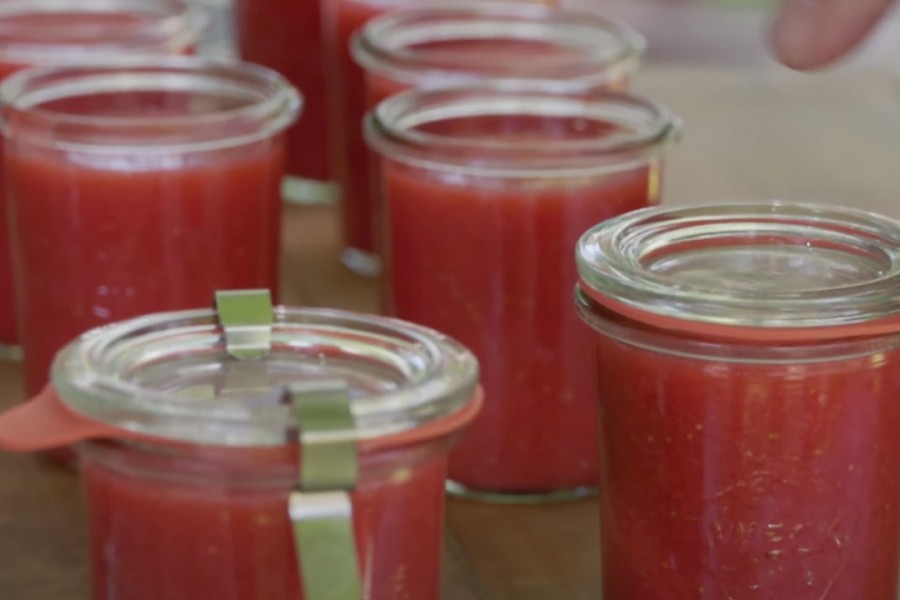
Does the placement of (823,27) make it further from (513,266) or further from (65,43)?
(65,43)

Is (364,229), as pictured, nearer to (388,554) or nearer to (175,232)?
(175,232)

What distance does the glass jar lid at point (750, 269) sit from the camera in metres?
0.64

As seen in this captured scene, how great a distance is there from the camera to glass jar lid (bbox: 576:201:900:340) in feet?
2.10

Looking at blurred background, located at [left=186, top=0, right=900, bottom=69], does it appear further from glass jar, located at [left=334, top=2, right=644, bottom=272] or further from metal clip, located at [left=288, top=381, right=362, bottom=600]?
metal clip, located at [left=288, top=381, right=362, bottom=600]

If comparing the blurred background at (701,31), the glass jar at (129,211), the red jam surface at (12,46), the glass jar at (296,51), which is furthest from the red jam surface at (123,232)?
the blurred background at (701,31)

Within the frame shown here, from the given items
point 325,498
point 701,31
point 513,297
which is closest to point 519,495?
point 513,297

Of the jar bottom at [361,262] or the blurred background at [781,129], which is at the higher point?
the blurred background at [781,129]

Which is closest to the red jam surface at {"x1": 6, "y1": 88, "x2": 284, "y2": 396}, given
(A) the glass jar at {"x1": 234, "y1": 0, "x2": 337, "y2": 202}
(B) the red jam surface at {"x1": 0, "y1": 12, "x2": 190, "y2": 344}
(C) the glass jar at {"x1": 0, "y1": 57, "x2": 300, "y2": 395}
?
(C) the glass jar at {"x1": 0, "y1": 57, "x2": 300, "y2": 395}

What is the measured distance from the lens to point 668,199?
1.29m

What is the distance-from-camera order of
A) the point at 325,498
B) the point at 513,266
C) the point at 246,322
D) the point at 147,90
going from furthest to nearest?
the point at 147,90
the point at 513,266
the point at 246,322
the point at 325,498

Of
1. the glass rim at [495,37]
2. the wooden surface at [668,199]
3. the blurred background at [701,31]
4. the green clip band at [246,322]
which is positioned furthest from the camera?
the blurred background at [701,31]

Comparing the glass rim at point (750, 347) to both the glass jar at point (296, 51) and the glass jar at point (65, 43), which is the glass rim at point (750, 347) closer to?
the glass jar at point (65, 43)

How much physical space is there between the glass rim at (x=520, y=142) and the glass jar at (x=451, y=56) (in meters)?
0.04

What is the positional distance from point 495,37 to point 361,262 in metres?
0.19
